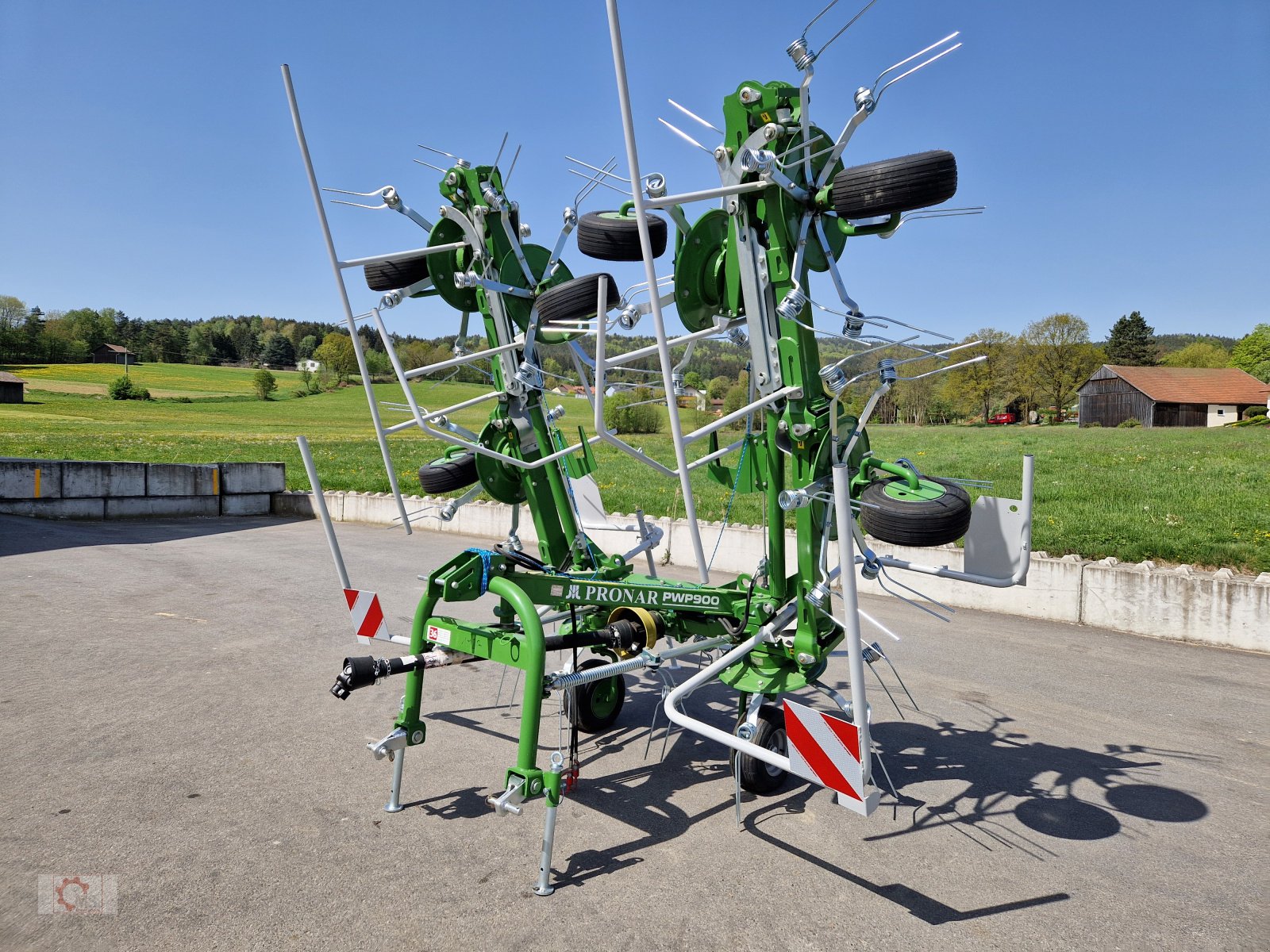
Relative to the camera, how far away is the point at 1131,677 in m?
7.25

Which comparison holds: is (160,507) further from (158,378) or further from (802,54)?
(158,378)

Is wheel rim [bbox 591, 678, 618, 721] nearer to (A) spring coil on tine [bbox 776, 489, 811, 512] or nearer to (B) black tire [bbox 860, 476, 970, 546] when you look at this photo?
(A) spring coil on tine [bbox 776, 489, 811, 512]

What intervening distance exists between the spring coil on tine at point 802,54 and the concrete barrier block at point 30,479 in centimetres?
1725

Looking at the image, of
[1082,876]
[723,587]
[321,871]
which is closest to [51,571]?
[321,871]

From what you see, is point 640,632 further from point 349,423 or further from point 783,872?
point 349,423

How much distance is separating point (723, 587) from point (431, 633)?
1.76 metres

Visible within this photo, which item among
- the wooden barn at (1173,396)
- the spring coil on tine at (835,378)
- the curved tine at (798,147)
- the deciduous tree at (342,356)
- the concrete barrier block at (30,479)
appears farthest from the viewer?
the wooden barn at (1173,396)

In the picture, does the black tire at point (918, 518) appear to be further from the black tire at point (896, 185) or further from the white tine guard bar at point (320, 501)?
the white tine guard bar at point (320, 501)

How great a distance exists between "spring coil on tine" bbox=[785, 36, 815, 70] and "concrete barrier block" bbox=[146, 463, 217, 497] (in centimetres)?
1743

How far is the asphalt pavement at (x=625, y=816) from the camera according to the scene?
139 inches

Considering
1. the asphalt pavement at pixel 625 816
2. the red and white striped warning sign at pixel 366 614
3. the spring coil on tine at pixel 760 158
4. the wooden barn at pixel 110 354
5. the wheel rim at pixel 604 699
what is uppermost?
the wooden barn at pixel 110 354

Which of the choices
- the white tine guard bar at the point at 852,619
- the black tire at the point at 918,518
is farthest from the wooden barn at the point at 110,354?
the white tine guard bar at the point at 852,619

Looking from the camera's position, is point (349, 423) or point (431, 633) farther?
point (349, 423)

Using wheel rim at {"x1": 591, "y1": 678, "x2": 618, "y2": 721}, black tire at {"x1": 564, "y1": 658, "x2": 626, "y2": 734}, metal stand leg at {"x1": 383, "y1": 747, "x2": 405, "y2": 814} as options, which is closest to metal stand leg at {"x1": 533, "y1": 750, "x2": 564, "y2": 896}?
metal stand leg at {"x1": 383, "y1": 747, "x2": 405, "y2": 814}
